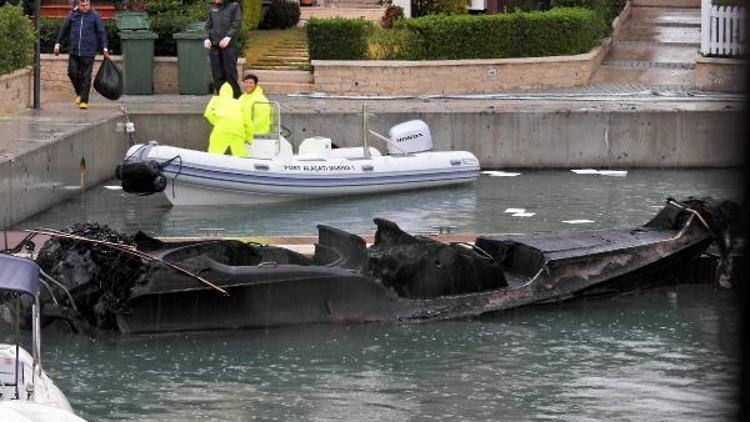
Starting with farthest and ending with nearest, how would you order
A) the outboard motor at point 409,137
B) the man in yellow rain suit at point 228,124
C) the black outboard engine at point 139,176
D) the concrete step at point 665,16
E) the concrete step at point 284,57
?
the concrete step at point 665,16
the concrete step at point 284,57
the outboard motor at point 409,137
the man in yellow rain suit at point 228,124
the black outboard engine at point 139,176

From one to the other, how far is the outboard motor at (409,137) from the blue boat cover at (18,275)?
1338 centimetres

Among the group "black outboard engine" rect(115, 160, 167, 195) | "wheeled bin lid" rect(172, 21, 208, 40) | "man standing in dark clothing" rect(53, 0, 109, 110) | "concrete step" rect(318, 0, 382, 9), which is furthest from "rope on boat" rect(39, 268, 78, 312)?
"concrete step" rect(318, 0, 382, 9)

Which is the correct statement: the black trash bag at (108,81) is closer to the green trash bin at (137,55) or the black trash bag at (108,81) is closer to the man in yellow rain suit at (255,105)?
the green trash bin at (137,55)

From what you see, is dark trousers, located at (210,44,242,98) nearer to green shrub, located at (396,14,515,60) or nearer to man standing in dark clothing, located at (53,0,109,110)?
man standing in dark clothing, located at (53,0,109,110)

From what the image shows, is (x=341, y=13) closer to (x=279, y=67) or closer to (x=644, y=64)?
(x=279, y=67)

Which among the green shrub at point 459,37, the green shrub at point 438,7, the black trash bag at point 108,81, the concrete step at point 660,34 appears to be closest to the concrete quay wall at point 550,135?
the black trash bag at point 108,81

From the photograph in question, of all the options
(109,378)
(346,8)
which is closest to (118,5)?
(346,8)

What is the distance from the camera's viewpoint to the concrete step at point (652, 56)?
30.9 metres

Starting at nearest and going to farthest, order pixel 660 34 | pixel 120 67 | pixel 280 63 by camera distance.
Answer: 1. pixel 120 67
2. pixel 280 63
3. pixel 660 34

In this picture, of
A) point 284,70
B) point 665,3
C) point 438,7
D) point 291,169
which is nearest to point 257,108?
point 291,169

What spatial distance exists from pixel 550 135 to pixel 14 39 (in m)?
8.77

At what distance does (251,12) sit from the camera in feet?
103

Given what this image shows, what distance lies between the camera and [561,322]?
14.4m

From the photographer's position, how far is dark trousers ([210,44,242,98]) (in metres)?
24.4
